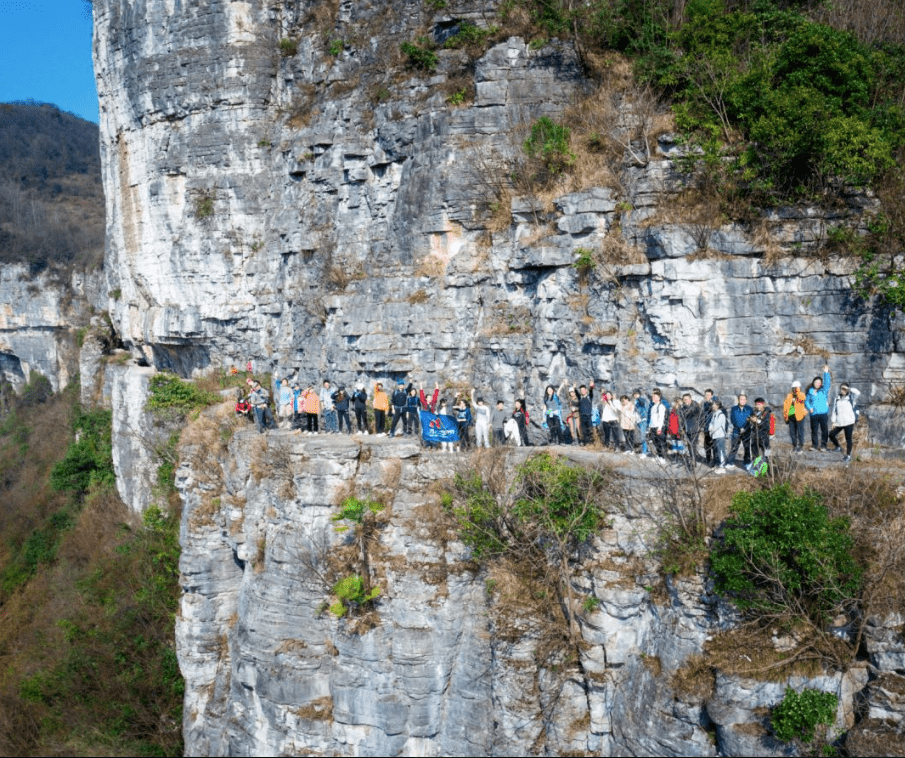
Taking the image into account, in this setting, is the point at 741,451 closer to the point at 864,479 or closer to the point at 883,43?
the point at 864,479

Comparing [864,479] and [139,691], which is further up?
[864,479]

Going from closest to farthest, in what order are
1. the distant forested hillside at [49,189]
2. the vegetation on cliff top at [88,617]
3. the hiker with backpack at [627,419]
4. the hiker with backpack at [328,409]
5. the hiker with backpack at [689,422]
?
the hiker with backpack at [689,422]
the hiker with backpack at [627,419]
the hiker with backpack at [328,409]
the vegetation on cliff top at [88,617]
the distant forested hillside at [49,189]

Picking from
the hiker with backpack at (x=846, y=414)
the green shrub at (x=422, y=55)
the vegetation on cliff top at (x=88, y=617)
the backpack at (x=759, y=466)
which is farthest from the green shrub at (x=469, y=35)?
the vegetation on cliff top at (x=88, y=617)

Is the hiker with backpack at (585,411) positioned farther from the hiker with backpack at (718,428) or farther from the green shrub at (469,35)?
the green shrub at (469,35)

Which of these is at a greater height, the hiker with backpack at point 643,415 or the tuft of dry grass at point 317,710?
the hiker with backpack at point 643,415

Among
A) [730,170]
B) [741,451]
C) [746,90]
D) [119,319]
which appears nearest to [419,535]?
[741,451]

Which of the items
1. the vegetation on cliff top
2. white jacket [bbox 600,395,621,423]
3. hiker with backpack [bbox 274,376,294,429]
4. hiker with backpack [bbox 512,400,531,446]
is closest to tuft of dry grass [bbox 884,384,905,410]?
white jacket [bbox 600,395,621,423]
